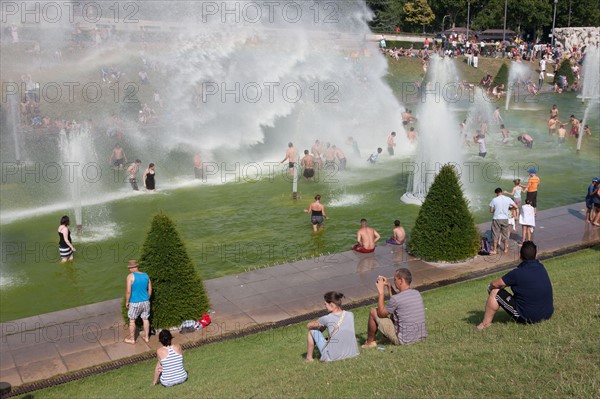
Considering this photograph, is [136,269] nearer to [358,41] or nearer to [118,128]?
[118,128]

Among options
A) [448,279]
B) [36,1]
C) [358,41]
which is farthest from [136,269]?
[358,41]

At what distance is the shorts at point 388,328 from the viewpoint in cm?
891

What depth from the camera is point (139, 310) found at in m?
11.1

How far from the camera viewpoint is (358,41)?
47.6 metres

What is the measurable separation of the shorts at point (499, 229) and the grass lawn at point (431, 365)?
387cm

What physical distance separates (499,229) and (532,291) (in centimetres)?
770

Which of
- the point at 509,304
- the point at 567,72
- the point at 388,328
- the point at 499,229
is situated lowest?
the point at 499,229

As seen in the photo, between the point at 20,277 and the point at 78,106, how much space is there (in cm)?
2354

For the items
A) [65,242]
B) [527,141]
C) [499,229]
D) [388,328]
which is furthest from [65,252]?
[527,141]

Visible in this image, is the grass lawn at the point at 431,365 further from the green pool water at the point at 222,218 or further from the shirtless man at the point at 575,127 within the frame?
the shirtless man at the point at 575,127

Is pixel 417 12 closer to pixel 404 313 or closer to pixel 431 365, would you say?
pixel 404 313

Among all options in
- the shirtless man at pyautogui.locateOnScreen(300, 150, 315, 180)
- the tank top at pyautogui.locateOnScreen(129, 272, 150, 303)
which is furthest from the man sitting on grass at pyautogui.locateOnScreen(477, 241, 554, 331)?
the shirtless man at pyautogui.locateOnScreen(300, 150, 315, 180)

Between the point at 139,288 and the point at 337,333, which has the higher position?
the point at 337,333

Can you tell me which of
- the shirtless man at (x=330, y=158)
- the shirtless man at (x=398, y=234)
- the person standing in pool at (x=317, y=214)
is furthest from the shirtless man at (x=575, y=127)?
the shirtless man at (x=398, y=234)
